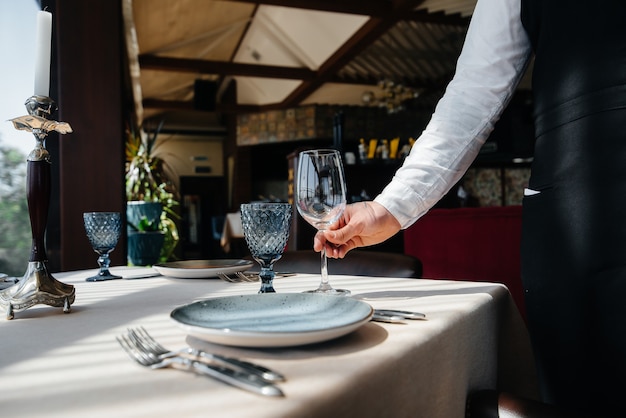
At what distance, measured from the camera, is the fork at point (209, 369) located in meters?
0.35

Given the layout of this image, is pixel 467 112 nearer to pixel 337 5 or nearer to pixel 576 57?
pixel 576 57

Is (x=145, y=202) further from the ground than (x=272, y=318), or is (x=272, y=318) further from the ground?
(x=145, y=202)

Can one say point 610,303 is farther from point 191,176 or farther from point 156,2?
point 191,176

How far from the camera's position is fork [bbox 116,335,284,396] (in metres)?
0.35

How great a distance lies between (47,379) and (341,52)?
7.65m

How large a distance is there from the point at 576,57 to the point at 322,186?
0.46 m

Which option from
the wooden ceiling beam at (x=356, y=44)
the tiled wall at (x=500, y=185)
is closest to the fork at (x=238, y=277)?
the wooden ceiling beam at (x=356, y=44)

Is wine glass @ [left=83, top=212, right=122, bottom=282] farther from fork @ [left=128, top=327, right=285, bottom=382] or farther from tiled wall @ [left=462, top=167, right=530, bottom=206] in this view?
tiled wall @ [left=462, top=167, right=530, bottom=206]

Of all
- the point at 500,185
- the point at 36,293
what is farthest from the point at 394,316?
the point at 500,185

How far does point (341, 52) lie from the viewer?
7.58 metres

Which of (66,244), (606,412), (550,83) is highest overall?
(550,83)

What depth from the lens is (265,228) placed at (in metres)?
0.76

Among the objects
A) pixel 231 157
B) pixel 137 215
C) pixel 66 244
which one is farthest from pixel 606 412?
pixel 231 157

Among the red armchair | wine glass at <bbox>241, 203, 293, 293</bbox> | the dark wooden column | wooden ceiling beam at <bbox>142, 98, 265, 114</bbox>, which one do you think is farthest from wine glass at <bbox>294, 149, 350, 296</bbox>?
wooden ceiling beam at <bbox>142, 98, 265, 114</bbox>
